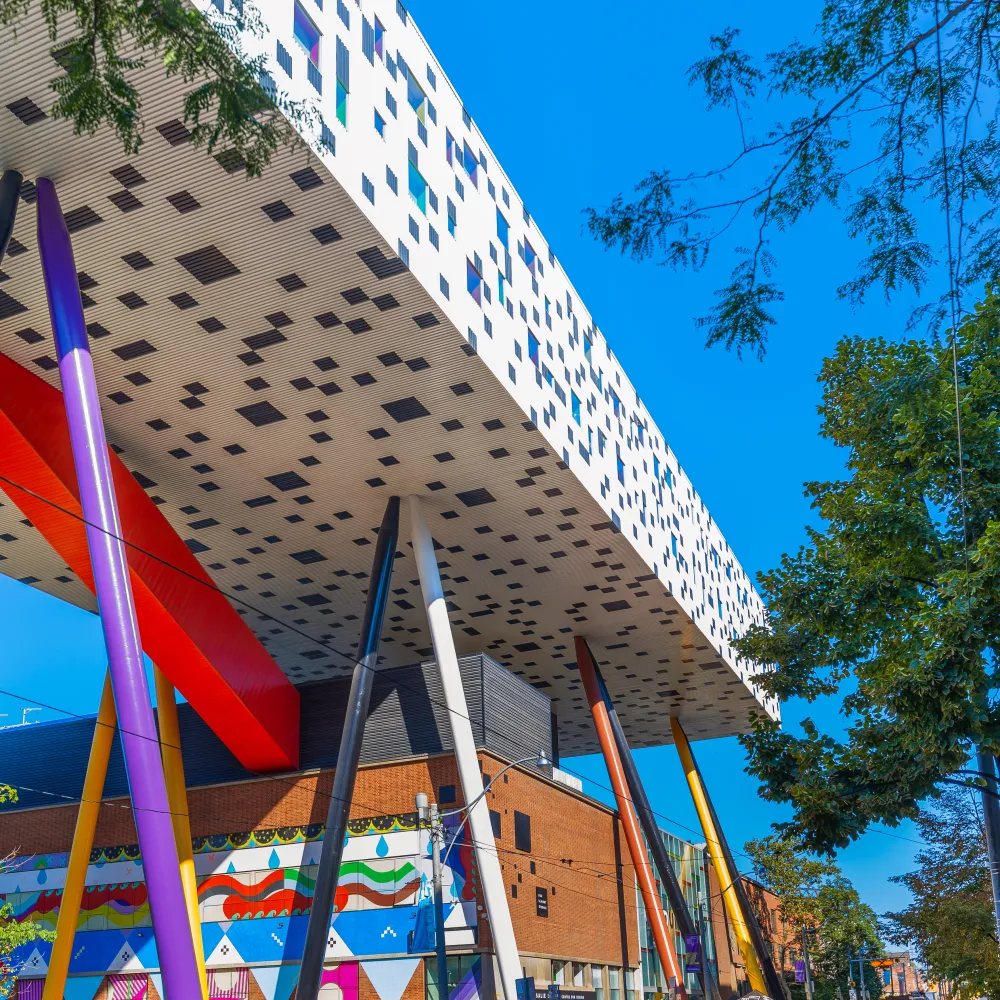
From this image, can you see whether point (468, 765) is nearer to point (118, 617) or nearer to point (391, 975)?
point (391, 975)

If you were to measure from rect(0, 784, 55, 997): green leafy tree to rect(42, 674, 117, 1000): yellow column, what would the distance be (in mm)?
598

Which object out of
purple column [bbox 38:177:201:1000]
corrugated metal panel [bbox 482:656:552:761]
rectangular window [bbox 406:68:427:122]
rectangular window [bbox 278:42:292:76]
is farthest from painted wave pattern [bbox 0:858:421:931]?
rectangular window [bbox 278:42:292:76]

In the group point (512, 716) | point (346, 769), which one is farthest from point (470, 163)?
point (512, 716)

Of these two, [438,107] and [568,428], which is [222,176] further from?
[568,428]

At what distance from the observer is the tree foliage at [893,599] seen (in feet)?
43.3

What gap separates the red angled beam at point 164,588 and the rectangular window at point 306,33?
9.46 metres

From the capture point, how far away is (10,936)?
81.1ft

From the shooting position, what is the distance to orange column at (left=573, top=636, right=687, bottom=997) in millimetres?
35688

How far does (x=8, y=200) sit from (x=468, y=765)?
1721 centimetres

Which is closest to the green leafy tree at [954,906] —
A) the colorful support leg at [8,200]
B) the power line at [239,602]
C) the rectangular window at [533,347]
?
the power line at [239,602]

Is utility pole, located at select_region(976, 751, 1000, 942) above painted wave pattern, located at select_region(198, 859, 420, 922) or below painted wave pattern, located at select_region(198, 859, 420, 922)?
below

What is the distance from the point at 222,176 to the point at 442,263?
5.91m

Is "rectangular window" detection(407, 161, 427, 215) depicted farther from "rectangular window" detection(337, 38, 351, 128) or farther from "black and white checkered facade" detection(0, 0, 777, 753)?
"rectangular window" detection(337, 38, 351, 128)

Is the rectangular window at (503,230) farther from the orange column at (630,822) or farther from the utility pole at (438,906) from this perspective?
the orange column at (630,822)
